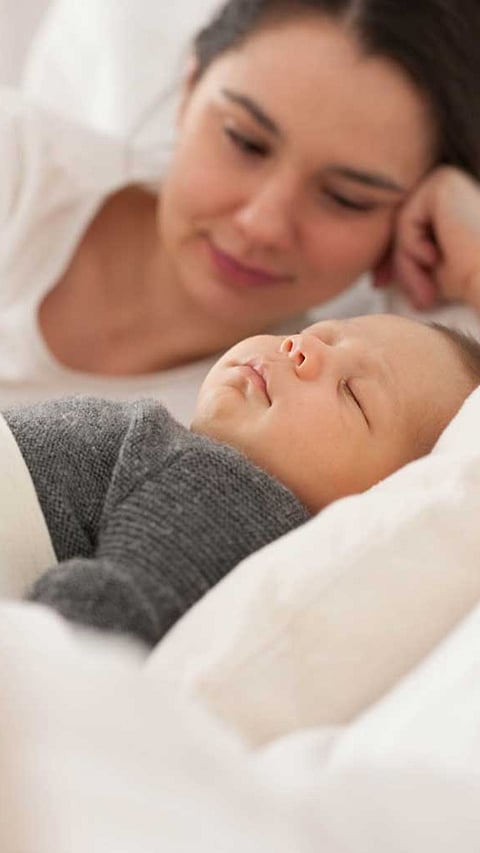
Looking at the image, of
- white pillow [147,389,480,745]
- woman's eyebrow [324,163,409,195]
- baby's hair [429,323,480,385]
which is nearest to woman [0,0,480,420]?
woman's eyebrow [324,163,409,195]

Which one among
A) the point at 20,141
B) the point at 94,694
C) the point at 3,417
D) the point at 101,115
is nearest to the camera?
the point at 94,694

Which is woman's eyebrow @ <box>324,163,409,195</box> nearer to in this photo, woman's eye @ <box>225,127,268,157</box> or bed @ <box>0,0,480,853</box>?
woman's eye @ <box>225,127,268,157</box>

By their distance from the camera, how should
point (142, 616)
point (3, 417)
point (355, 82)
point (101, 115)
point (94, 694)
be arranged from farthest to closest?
point (101, 115), point (355, 82), point (3, 417), point (142, 616), point (94, 694)

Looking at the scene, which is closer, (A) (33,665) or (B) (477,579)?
(A) (33,665)

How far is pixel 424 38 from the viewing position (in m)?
1.12

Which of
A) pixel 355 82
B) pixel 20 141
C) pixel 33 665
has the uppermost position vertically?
pixel 355 82

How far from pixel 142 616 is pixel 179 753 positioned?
15cm

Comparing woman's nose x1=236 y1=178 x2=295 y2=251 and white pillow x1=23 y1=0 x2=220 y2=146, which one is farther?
white pillow x1=23 y1=0 x2=220 y2=146

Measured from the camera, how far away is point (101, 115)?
5.05 feet

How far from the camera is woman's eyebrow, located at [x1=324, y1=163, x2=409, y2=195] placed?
3.63 ft

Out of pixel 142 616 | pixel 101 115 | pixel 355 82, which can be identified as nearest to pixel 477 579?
pixel 142 616

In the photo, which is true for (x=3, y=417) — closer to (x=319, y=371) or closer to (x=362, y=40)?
(x=319, y=371)

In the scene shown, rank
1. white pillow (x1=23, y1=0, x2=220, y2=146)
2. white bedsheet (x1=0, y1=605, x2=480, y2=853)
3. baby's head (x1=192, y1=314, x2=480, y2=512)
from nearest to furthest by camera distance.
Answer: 1. white bedsheet (x1=0, y1=605, x2=480, y2=853)
2. baby's head (x1=192, y1=314, x2=480, y2=512)
3. white pillow (x1=23, y1=0, x2=220, y2=146)

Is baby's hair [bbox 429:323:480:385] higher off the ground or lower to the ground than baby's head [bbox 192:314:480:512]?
higher
